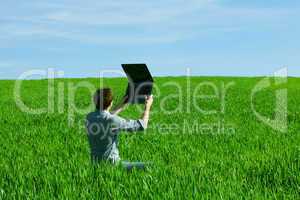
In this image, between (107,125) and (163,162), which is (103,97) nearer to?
(107,125)

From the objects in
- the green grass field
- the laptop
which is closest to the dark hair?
the laptop

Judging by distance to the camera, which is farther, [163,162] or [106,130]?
→ [163,162]

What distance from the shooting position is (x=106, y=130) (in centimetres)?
857

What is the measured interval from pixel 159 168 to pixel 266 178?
→ 5.65 feet

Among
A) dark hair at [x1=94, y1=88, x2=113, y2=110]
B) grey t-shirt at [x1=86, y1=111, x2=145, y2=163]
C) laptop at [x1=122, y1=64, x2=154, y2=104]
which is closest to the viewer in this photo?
laptop at [x1=122, y1=64, x2=154, y2=104]

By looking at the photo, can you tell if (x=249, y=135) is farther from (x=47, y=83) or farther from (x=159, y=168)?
(x=47, y=83)

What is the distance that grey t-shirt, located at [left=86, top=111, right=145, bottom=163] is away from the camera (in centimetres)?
847

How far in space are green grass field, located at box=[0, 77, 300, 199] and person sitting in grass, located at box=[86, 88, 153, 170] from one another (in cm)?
28

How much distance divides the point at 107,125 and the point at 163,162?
2.35 m

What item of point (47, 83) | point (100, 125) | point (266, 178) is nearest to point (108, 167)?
point (100, 125)

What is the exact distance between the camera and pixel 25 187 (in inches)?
317

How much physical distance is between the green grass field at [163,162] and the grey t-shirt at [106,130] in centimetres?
28

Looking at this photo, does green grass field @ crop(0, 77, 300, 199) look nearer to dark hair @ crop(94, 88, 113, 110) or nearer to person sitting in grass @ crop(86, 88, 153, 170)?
person sitting in grass @ crop(86, 88, 153, 170)

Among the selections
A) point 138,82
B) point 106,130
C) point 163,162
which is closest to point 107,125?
point 106,130
